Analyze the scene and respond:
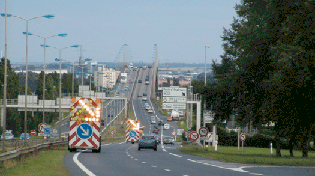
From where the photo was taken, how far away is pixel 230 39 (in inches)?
1756

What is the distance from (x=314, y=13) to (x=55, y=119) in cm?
10822

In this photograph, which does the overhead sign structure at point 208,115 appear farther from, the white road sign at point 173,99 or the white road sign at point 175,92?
the white road sign at point 175,92

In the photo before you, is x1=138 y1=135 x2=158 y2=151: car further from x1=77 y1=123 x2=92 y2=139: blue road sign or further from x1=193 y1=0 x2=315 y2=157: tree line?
x1=77 y1=123 x2=92 y2=139: blue road sign

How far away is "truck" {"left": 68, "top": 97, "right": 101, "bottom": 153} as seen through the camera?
32.5 metres

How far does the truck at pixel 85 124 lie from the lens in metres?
32.5

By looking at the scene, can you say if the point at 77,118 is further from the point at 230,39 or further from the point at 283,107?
the point at 230,39

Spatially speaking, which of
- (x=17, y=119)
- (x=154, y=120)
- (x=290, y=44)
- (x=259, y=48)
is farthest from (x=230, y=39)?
(x=154, y=120)

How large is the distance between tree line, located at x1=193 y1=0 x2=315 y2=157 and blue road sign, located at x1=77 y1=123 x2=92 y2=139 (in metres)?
10.3

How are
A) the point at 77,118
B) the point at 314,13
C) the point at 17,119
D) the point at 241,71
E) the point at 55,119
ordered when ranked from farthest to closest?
the point at 55,119
the point at 17,119
the point at 241,71
the point at 77,118
the point at 314,13

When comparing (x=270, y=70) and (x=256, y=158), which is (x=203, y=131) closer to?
(x=270, y=70)

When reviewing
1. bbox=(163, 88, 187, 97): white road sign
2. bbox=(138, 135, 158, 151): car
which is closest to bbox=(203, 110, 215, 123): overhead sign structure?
bbox=(163, 88, 187, 97): white road sign

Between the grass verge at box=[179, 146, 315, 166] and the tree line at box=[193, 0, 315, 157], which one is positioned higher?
the tree line at box=[193, 0, 315, 157]

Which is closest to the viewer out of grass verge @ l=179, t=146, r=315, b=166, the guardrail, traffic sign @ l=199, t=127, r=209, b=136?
the guardrail

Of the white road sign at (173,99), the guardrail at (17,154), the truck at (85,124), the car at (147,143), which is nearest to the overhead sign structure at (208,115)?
the white road sign at (173,99)
